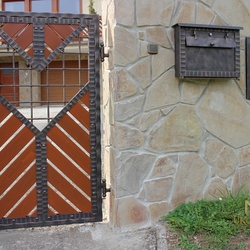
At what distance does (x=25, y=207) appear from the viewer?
309 centimetres

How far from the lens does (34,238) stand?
298 centimetres

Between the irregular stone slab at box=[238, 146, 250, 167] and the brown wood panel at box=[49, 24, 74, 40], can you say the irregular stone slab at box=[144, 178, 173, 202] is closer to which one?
the irregular stone slab at box=[238, 146, 250, 167]

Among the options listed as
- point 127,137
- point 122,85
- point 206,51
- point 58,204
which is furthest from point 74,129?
point 206,51

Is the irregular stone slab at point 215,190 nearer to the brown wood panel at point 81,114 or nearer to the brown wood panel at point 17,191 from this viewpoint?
the brown wood panel at point 81,114

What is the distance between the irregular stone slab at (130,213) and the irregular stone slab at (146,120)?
64cm

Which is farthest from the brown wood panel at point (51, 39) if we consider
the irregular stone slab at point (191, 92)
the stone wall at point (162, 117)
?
the irregular stone slab at point (191, 92)

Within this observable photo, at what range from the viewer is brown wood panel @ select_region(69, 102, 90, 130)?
312 cm

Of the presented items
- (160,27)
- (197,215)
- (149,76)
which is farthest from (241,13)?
(197,215)

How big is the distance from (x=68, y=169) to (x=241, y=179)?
165 cm

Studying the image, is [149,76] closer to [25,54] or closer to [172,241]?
[25,54]

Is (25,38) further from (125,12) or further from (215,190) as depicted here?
(215,190)

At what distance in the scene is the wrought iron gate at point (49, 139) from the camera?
300 cm

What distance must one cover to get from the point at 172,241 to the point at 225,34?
6.14ft

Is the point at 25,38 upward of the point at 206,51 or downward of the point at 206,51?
upward
